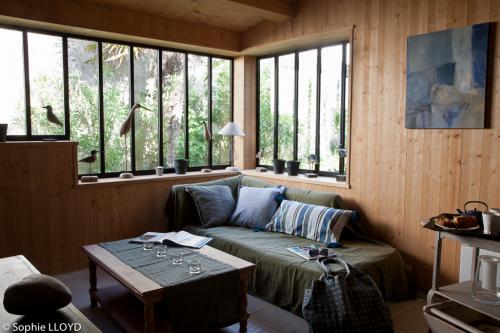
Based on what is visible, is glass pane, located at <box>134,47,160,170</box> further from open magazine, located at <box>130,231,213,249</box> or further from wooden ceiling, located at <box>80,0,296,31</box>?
open magazine, located at <box>130,231,213,249</box>

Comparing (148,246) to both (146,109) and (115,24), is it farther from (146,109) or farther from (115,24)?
(115,24)

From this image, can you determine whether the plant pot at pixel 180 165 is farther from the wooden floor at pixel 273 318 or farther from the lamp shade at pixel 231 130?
the wooden floor at pixel 273 318

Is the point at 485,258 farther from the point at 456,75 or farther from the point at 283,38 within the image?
the point at 283,38

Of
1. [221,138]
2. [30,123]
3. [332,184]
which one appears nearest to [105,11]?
Answer: [30,123]

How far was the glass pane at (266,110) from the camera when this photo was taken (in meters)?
4.95

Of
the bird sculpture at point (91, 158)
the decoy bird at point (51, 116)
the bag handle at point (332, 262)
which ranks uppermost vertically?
the decoy bird at point (51, 116)

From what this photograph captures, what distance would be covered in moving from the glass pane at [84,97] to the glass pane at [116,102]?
0.10 meters

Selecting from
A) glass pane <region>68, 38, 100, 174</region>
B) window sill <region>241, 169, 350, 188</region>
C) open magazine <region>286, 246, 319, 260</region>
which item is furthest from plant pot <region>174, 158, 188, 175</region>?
open magazine <region>286, 246, 319, 260</region>

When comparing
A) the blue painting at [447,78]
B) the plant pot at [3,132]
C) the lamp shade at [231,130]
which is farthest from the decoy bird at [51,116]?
the blue painting at [447,78]

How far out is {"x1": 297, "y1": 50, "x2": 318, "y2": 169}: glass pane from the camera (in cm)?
441

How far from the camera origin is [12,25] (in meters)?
3.57

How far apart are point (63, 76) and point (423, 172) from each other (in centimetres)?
332

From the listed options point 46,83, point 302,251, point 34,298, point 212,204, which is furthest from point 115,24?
point 34,298

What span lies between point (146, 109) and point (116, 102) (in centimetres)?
33
